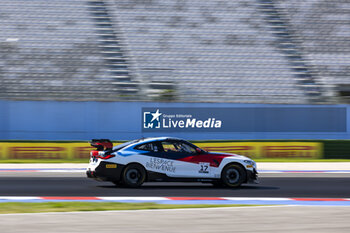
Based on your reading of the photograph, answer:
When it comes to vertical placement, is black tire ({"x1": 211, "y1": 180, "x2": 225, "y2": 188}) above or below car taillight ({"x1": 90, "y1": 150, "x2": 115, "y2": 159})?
below

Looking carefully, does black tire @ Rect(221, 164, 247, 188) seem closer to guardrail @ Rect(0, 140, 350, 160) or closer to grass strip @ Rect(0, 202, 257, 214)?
grass strip @ Rect(0, 202, 257, 214)

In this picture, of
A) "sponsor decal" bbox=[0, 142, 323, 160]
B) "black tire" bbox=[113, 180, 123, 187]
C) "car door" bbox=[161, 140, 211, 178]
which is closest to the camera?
"black tire" bbox=[113, 180, 123, 187]

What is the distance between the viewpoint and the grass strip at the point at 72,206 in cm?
911

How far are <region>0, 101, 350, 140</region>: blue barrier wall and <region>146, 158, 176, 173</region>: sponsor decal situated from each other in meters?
13.4

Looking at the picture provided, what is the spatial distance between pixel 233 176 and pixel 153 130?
13588mm

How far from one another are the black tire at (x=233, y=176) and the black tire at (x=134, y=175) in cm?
189

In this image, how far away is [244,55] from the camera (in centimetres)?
3052

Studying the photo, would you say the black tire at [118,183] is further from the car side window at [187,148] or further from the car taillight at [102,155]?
the car side window at [187,148]

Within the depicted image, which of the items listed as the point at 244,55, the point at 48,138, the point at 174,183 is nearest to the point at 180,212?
the point at 174,183

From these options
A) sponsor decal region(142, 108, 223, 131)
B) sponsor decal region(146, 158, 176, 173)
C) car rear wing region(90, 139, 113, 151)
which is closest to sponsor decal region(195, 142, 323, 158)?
sponsor decal region(142, 108, 223, 131)

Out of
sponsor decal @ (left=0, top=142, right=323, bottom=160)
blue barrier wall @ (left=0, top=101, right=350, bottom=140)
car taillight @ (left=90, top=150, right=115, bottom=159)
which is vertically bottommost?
car taillight @ (left=90, top=150, right=115, bottom=159)

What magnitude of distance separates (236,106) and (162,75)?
13.1 ft

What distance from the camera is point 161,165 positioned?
13383 mm

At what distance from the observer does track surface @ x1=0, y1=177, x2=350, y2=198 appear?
1210 cm
